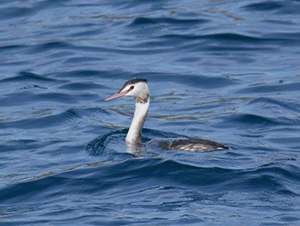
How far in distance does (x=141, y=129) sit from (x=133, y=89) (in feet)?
2.19

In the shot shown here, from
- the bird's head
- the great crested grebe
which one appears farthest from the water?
the bird's head

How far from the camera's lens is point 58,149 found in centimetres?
1245

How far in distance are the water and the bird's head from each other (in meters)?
0.74

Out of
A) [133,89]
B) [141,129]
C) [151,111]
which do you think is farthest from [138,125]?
[151,111]

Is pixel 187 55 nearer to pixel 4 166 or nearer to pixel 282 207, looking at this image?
pixel 4 166

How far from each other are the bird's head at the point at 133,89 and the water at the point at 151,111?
74 centimetres

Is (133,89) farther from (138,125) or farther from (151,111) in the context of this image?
(151,111)

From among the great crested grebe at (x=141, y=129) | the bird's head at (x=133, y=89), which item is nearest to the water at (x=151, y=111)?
the great crested grebe at (x=141, y=129)

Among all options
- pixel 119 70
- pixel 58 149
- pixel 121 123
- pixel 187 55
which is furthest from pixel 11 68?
pixel 58 149

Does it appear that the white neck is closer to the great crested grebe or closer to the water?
the great crested grebe

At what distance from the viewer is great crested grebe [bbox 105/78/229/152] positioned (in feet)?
37.9

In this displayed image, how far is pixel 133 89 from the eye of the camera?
40.4ft

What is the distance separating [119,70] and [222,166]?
6.73 metres

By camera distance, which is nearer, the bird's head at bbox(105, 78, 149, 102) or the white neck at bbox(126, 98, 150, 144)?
the bird's head at bbox(105, 78, 149, 102)
